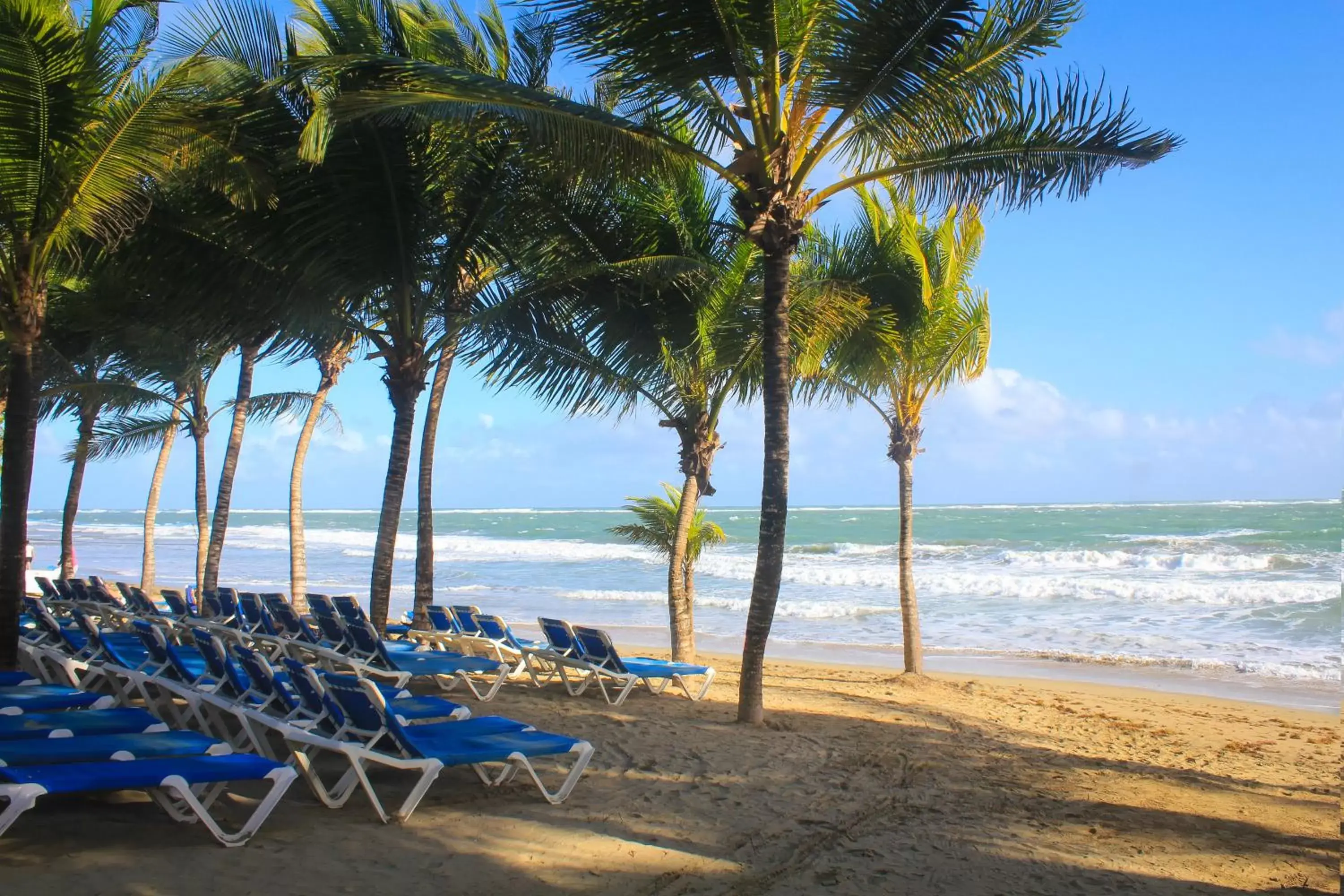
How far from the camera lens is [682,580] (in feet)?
34.6

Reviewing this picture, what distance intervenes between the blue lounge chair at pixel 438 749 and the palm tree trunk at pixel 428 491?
19.4 feet

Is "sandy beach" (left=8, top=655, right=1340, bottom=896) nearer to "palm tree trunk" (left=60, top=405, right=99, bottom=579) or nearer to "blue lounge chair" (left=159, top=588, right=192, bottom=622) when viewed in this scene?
"blue lounge chair" (left=159, top=588, right=192, bottom=622)

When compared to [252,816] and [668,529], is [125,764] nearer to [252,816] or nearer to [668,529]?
[252,816]

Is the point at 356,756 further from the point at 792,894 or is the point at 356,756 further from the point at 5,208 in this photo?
the point at 5,208

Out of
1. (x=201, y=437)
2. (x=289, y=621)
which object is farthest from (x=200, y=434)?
(x=289, y=621)

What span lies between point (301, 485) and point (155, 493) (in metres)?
4.59

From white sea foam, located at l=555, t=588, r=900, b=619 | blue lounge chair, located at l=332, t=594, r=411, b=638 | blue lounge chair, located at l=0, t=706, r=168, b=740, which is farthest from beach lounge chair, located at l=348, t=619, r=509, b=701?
white sea foam, located at l=555, t=588, r=900, b=619

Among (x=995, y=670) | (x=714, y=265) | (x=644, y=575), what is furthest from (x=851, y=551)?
(x=714, y=265)

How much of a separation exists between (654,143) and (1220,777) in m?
Answer: 5.77

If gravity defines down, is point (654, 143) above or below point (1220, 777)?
above

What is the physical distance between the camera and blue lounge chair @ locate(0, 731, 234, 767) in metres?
4.31

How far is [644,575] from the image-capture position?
31.5 meters

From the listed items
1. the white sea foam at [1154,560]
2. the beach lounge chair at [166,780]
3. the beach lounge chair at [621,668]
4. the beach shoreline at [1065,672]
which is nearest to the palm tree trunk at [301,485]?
the beach shoreline at [1065,672]

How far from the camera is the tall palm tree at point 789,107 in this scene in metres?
6.59
